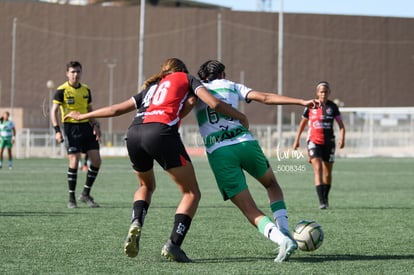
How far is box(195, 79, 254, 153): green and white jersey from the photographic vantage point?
830cm

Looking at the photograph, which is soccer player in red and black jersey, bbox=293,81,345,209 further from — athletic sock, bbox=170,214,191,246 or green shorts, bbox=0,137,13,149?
green shorts, bbox=0,137,13,149

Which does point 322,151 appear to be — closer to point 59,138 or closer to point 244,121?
point 59,138

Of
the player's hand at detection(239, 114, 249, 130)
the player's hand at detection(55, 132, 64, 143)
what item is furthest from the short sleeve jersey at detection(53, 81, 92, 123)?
the player's hand at detection(239, 114, 249, 130)

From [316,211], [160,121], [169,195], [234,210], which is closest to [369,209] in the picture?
[316,211]

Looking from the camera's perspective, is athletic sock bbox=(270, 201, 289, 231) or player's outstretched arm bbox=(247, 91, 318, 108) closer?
player's outstretched arm bbox=(247, 91, 318, 108)

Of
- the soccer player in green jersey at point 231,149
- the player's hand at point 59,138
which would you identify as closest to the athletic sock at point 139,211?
the soccer player in green jersey at point 231,149

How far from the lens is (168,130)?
8.02 metres

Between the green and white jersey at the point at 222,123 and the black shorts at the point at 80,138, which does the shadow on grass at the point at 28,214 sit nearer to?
the black shorts at the point at 80,138

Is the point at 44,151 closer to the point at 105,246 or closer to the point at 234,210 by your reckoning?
the point at 234,210

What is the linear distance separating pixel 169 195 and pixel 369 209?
5.06 m

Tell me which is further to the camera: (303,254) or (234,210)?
(234,210)

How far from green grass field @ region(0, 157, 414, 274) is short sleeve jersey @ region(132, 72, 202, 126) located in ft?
4.21

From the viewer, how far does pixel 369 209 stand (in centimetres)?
1477

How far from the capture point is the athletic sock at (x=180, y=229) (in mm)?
8203
